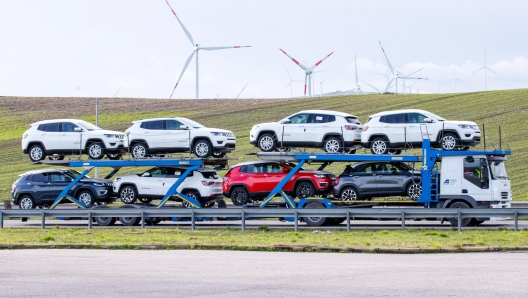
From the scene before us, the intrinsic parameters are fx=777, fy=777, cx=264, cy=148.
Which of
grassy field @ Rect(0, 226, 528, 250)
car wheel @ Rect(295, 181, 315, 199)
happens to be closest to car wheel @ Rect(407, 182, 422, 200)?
grassy field @ Rect(0, 226, 528, 250)

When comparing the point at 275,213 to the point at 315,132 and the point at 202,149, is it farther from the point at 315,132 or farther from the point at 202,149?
the point at 202,149

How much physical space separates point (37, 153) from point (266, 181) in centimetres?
877

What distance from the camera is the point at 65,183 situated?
2855 centimetres

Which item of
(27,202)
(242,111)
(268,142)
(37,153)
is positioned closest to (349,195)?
(268,142)

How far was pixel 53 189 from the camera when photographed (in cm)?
2847

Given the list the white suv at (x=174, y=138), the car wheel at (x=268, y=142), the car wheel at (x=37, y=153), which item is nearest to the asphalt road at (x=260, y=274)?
the car wheel at (x=268, y=142)

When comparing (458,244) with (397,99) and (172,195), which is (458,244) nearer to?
(172,195)

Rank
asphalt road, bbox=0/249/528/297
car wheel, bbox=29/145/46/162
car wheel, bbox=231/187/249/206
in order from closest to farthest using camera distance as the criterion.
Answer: asphalt road, bbox=0/249/528/297
car wheel, bbox=231/187/249/206
car wheel, bbox=29/145/46/162

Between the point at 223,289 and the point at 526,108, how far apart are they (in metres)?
48.5

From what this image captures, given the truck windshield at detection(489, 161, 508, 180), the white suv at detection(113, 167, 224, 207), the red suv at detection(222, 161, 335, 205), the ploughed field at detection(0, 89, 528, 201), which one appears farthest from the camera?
the ploughed field at detection(0, 89, 528, 201)

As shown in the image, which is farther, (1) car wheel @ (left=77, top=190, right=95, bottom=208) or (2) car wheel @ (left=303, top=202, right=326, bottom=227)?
(1) car wheel @ (left=77, top=190, right=95, bottom=208)

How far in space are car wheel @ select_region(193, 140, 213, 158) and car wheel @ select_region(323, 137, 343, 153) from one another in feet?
13.3

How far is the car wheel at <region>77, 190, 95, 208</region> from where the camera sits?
28172 millimetres

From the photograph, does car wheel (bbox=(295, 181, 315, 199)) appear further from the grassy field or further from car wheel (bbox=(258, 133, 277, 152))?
the grassy field
